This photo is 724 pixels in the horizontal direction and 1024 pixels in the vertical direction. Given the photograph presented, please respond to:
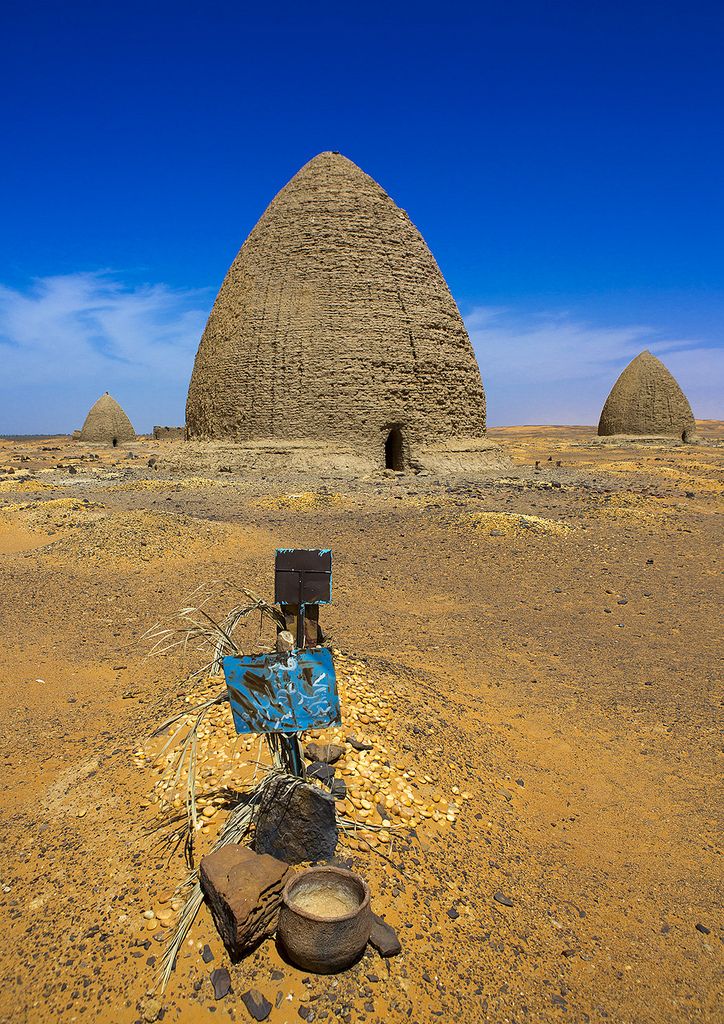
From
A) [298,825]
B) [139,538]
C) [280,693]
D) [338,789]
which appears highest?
[280,693]

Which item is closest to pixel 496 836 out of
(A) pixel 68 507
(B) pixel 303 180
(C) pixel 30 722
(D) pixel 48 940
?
(D) pixel 48 940

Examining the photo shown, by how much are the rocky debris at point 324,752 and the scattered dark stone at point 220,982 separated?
1137 mm

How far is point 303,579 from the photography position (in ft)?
10.5

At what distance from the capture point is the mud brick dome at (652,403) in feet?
106

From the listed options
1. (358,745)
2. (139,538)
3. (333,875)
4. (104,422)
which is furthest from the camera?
(104,422)

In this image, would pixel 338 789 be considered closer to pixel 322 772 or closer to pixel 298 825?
pixel 322 772

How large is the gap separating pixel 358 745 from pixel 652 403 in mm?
34021

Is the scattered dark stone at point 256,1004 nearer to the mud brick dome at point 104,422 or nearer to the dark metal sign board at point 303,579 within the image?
the dark metal sign board at point 303,579

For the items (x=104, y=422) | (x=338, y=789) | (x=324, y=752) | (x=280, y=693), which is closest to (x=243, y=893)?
(x=280, y=693)

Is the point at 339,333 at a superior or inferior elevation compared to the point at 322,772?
superior

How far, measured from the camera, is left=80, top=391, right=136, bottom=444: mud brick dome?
33719mm

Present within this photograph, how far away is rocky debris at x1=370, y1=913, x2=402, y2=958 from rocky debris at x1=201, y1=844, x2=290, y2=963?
40 centimetres

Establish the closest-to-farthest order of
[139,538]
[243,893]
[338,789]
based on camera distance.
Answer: [243,893] < [338,789] < [139,538]

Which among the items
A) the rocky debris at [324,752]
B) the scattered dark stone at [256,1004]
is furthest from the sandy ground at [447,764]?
the rocky debris at [324,752]
